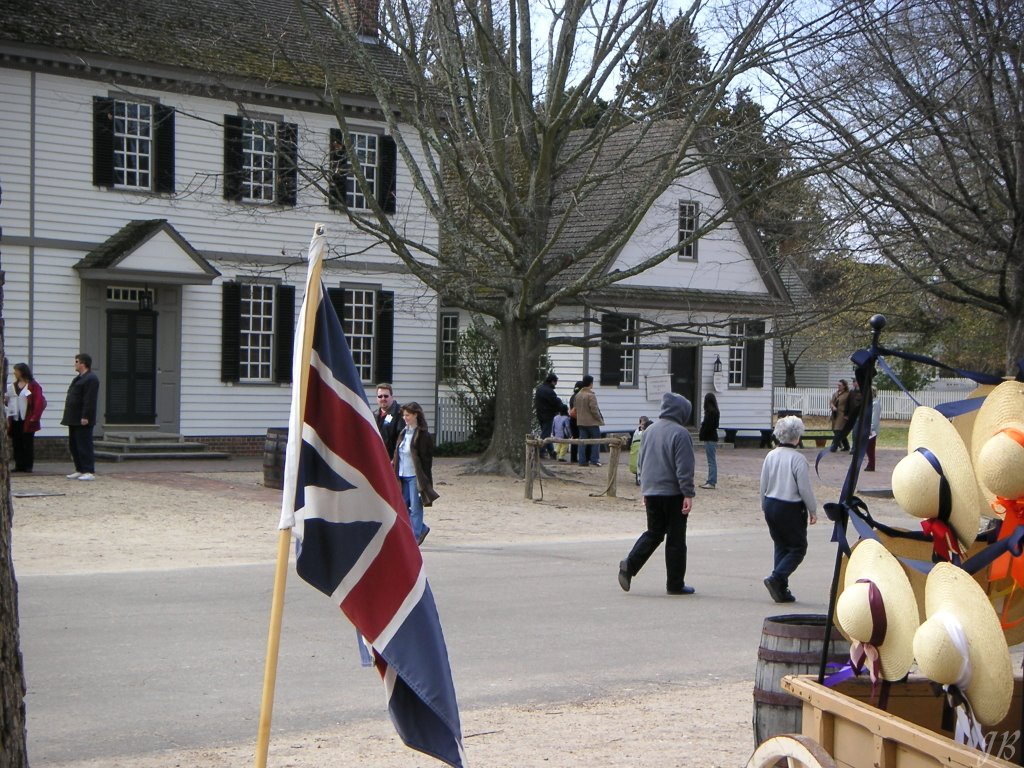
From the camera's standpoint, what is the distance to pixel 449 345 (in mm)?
34344

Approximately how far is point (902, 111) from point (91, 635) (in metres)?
13.7

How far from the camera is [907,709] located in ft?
17.0

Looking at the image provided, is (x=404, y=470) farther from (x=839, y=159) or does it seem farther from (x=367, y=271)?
(x=367, y=271)

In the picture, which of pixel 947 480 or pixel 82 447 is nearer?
pixel 947 480

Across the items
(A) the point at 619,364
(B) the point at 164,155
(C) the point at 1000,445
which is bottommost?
(C) the point at 1000,445

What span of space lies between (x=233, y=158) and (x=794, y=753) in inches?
936

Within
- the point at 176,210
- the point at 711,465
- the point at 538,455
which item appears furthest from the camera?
the point at 176,210

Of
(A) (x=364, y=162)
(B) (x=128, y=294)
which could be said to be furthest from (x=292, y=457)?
(A) (x=364, y=162)

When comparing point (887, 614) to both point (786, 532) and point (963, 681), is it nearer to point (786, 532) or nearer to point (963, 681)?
point (963, 681)

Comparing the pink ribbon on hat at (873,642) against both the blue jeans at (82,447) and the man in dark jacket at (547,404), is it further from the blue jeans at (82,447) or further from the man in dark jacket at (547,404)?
the man in dark jacket at (547,404)

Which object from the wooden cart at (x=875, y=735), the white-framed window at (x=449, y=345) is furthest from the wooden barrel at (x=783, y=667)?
the white-framed window at (x=449, y=345)

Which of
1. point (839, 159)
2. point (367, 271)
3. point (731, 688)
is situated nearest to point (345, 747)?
point (731, 688)

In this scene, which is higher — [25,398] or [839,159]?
[839,159]

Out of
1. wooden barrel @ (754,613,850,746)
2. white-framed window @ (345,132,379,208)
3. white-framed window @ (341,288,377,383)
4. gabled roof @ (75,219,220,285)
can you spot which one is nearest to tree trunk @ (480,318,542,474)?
white-framed window @ (341,288,377,383)
